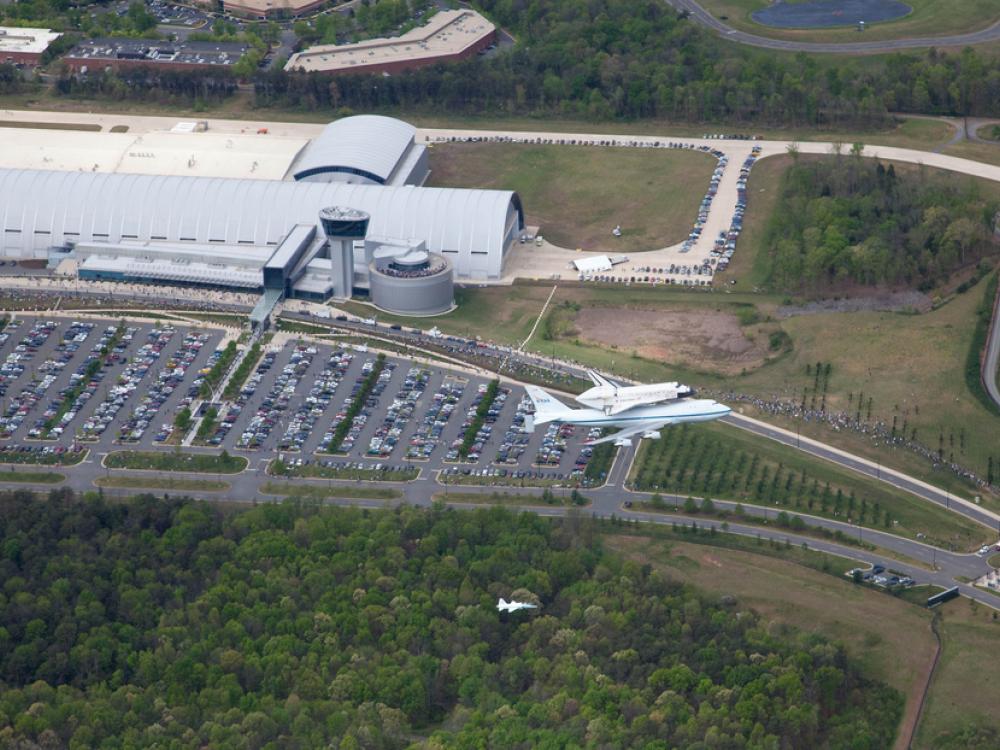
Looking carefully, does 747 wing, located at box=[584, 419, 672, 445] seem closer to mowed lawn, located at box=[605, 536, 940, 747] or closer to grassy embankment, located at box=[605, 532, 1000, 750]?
grassy embankment, located at box=[605, 532, 1000, 750]

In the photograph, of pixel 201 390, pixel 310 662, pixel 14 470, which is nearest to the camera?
pixel 310 662

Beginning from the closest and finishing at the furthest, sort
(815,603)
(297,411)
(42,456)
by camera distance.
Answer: (815,603), (42,456), (297,411)

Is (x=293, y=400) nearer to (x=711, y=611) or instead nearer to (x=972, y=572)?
(x=711, y=611)

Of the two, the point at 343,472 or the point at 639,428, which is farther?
the point at 343,472

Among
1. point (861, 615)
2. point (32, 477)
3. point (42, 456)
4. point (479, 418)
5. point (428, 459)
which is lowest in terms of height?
point (42, 456)

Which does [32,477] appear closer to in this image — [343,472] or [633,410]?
[343,472]

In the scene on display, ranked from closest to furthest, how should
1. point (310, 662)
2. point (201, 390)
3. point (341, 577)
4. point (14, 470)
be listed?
1. point (310, 662)
2. point (341, 577)
3. point (14, 470)
4. point (201, 390)

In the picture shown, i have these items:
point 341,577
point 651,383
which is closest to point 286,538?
point 341,577

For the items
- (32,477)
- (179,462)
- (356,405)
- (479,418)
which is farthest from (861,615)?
(32,477)
